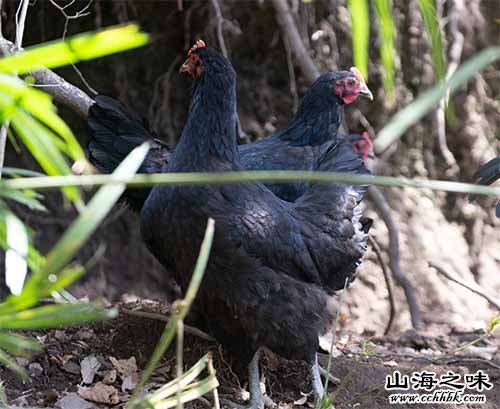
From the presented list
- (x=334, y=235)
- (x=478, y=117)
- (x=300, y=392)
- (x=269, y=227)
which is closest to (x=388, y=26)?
(x=269, y=227)

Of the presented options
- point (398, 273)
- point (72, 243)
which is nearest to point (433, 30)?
point (72, 243)

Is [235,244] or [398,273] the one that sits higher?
[235,244]

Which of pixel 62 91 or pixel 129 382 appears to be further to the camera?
pixel 62 91

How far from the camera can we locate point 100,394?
2955mm

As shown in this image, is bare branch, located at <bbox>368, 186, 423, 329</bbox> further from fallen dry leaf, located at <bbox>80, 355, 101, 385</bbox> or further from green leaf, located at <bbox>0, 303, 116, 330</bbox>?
green leaf, located at <bbox>0, 303, 116, 330</bbox>

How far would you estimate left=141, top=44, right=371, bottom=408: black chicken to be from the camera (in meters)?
2.96

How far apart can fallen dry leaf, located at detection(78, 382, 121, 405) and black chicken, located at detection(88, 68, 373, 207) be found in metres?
0.98

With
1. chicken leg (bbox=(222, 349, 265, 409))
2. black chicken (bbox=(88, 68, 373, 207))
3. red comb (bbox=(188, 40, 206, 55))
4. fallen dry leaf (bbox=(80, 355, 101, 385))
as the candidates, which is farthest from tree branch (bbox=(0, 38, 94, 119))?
chicken leg (bbox=(222, 349, 265, 409))

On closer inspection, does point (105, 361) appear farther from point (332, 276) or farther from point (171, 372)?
point (332, 276)

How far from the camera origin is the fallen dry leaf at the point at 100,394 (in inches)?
115

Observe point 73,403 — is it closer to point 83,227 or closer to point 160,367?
point 160,367

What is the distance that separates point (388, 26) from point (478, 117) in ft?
16.0

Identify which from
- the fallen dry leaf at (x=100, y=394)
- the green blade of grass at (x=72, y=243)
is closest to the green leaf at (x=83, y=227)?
the green blade of grass at (x=72, y=243)

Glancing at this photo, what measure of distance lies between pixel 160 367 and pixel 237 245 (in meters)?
0.73
